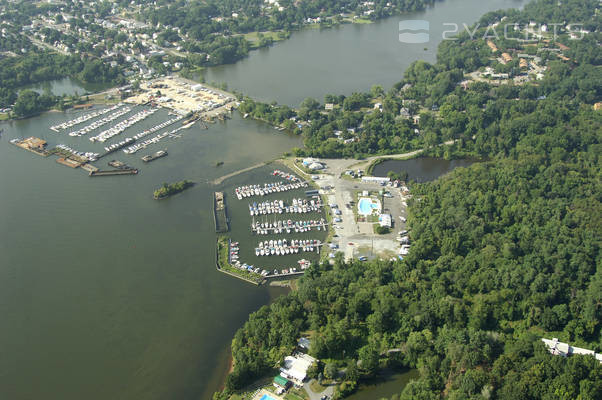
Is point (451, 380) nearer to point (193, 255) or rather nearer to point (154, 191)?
point (193, 255)

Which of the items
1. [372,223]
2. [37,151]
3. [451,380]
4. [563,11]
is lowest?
[451,380]

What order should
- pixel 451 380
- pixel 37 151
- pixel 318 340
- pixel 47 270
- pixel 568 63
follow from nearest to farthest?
pixel 451 380, pixel 318 340, pixel 47 270, pixel 37 151, pixel 568 63

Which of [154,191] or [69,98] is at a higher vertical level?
[69,98]

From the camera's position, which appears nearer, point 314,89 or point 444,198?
point 444,198

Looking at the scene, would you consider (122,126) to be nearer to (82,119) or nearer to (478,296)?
(82,119)

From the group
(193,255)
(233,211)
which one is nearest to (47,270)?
(193,255)

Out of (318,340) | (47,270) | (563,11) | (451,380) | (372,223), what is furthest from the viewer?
(563,11)

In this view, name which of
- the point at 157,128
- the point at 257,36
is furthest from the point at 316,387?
the point at 257,36
